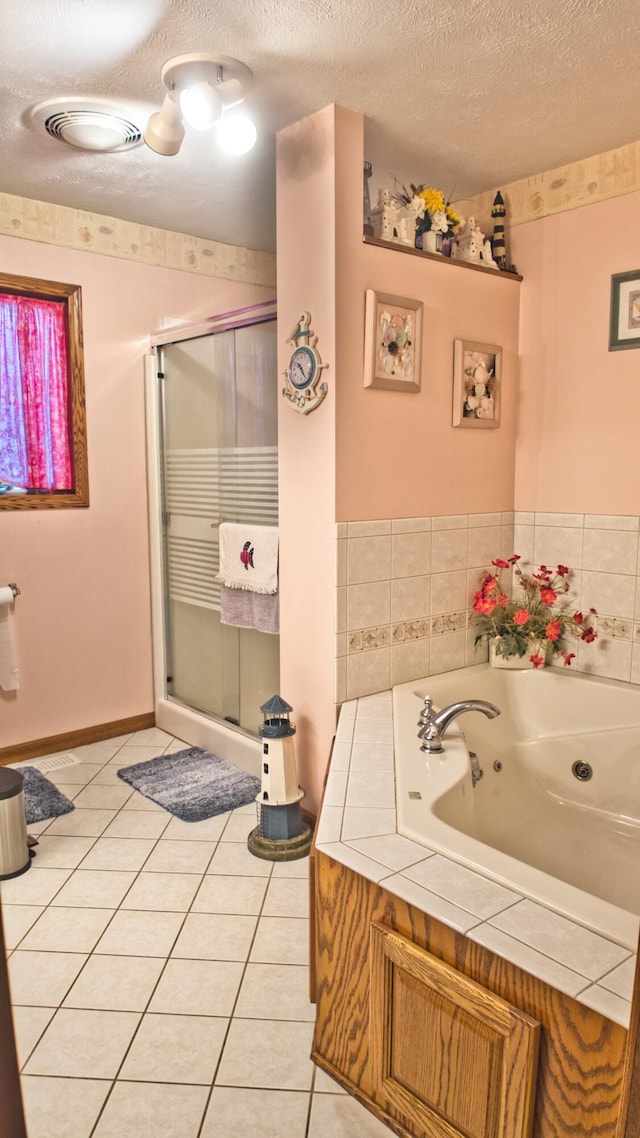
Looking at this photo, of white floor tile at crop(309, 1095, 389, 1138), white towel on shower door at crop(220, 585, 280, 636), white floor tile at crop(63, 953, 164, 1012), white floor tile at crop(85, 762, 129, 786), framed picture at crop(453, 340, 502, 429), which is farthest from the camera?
white floor tile at crop(85, 762, 129, 786)

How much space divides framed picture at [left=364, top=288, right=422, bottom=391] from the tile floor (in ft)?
5.24

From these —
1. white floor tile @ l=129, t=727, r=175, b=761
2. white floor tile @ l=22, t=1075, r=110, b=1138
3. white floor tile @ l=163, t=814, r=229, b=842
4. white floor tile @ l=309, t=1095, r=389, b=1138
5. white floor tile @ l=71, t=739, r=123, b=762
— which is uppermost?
white floor tile @ l=129, t=727, r=175, b=761

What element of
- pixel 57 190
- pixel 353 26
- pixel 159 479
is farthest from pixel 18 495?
pixel 353 26

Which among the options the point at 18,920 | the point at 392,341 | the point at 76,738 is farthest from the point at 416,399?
the point at 76,738

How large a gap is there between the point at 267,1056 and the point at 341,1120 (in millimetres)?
225

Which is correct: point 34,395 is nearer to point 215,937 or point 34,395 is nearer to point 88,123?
point 88,123

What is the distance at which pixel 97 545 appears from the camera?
3.48 meters

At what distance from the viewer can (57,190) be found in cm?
303

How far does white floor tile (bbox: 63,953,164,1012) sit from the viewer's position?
6.13 ft

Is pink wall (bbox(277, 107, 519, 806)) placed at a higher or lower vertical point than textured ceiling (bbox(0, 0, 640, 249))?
lower

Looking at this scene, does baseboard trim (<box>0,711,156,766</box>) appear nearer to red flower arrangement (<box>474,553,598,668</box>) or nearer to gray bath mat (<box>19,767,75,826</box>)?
gray bath mat (<box>19,767,75,826</box>)

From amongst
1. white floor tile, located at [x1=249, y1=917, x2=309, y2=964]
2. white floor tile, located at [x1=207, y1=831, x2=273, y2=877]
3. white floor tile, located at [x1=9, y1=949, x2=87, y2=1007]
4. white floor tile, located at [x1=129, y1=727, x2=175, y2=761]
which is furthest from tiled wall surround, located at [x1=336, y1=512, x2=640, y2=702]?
white floor tile, located at [x1=129, y1=727, x2=175, y2=761]

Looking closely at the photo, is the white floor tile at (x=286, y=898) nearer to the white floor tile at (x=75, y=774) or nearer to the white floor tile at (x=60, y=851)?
the white floor tile at (x=60, y=851)

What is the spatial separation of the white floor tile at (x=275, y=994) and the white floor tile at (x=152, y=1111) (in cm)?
24
